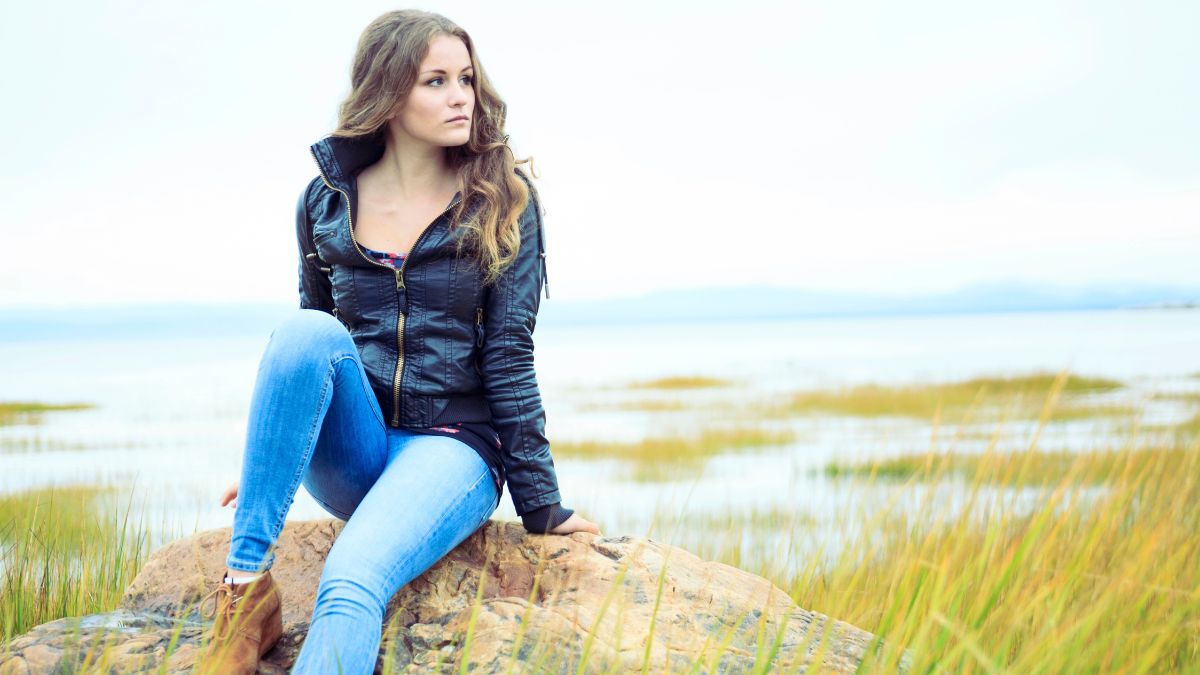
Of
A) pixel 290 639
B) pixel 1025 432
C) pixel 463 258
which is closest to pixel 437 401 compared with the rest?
pixel 463 258

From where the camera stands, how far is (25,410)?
15945 millimetres

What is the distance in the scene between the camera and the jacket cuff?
3023 mm

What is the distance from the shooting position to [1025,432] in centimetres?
283

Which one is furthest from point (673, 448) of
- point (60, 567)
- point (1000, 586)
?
point (1000, 586)

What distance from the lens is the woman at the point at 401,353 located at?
258 cm

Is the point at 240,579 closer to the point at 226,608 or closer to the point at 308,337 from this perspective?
the point at 226,608

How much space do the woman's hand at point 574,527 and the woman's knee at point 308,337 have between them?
927 mm

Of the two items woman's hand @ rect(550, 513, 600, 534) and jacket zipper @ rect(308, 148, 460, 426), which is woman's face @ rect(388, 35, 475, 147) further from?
woman's hand @ rect(550, 513, 600, 534)

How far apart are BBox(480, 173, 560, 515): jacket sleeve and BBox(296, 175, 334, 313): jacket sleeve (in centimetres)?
77

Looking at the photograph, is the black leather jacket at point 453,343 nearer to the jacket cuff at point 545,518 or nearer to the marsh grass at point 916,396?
the jacket cuff at point 545,518

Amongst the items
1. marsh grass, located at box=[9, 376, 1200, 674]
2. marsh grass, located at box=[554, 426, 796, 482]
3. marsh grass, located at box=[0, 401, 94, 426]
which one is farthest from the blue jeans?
marsh grass, located at box=[0, 401, 94, 426]

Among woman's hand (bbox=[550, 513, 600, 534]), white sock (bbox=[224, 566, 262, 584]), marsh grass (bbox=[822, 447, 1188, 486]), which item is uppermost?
woman's hand (bbox=[550, 513, 600, 534])

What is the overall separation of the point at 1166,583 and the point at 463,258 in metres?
2.67

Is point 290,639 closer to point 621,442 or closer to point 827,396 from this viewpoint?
point 621,442
